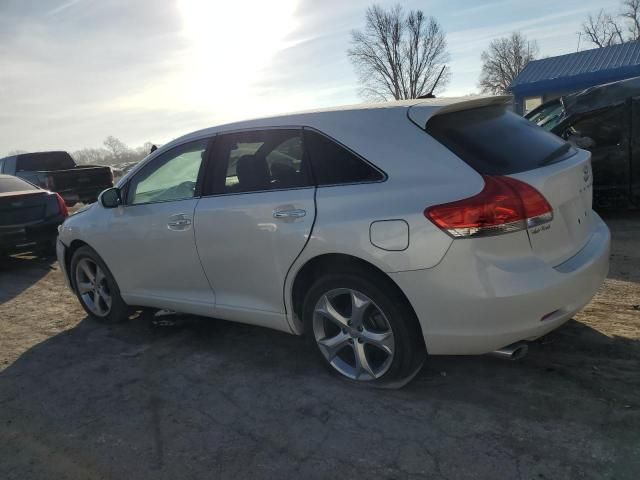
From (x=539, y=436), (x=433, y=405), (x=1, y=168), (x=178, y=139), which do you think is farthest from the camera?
(x=1, y=168)

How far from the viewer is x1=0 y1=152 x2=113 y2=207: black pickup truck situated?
1306cm

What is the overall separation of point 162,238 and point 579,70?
1029 inches

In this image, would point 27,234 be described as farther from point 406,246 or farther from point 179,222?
point 406,246

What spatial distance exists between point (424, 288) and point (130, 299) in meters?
2.88

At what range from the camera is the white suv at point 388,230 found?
2680 mm

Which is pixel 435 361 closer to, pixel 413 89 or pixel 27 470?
pixel 27 470

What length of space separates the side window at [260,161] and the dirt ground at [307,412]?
1258mm

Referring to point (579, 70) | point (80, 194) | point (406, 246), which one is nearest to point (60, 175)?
point (80, 194)

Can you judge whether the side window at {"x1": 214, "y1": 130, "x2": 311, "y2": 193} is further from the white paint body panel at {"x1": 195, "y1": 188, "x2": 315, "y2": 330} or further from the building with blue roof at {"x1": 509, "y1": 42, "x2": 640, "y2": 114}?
the building with blue roof at {"x1": 509, "y1": 42, "x2": 640, "y2": 114}

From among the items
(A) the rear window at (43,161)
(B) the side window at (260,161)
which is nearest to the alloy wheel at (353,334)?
(B) the side window at (260,161)

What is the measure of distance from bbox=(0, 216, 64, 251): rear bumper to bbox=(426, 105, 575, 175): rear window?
22.0ft

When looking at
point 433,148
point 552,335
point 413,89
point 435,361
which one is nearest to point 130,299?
point 435,361

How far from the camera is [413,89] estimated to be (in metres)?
61.7

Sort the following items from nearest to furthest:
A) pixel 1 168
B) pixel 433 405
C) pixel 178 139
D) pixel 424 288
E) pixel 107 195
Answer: pixel 424 288 → pixel 433 405 → pixel 178 139 → pixel 107 195 → pixel 1 168
